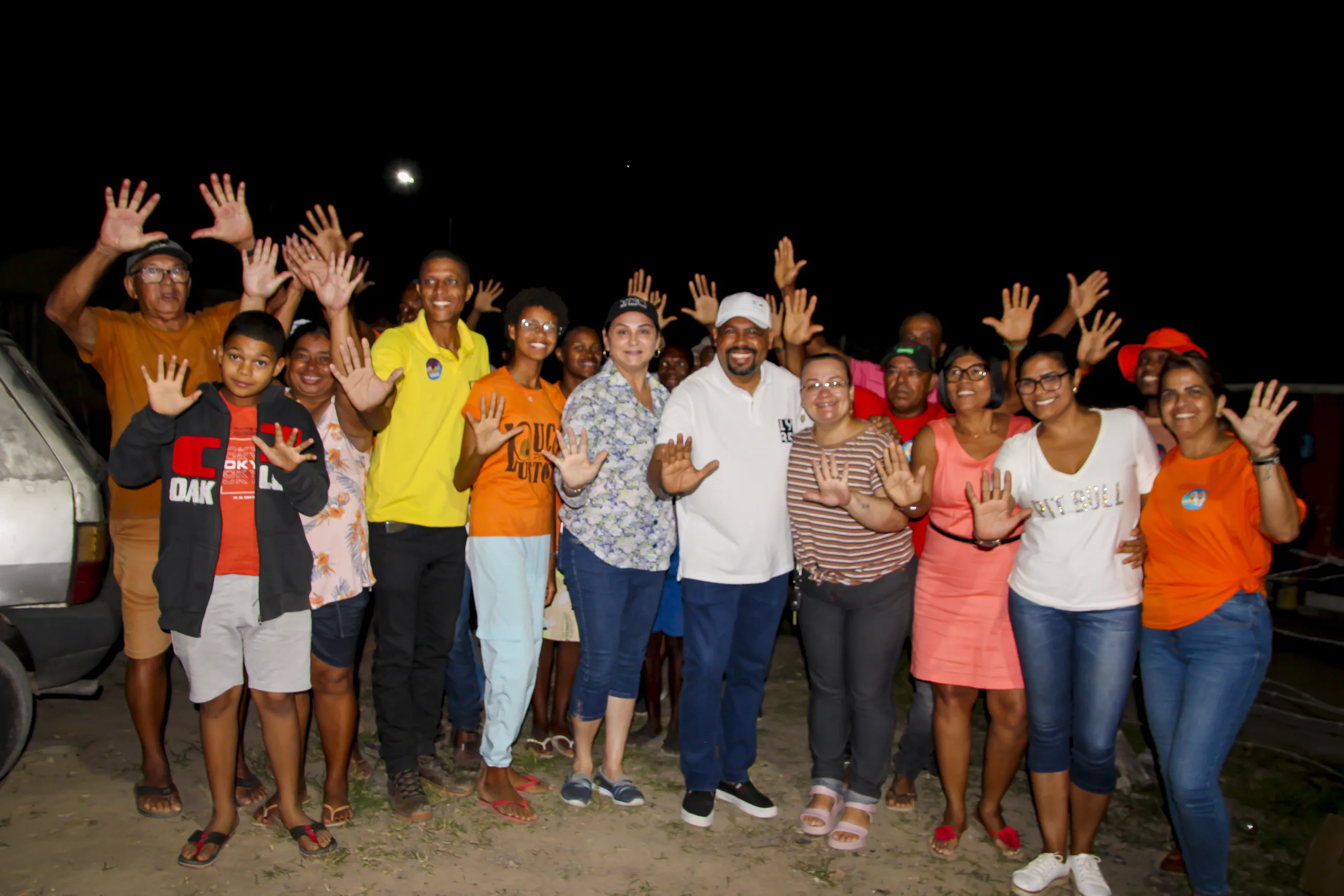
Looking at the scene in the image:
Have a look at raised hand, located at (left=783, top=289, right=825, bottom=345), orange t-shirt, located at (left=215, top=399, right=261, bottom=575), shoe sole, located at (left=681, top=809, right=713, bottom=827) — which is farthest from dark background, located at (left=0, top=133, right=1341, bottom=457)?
orange t-shirt, located at (left=215, top=399, right=261, bottom=575)

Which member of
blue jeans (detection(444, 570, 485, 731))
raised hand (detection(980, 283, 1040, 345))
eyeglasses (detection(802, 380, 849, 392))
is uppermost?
raised hand (detection(980, 283, 1040, 345))

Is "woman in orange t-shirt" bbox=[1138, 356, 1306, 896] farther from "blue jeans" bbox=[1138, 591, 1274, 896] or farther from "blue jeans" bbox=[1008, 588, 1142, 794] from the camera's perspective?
"blue jeans" bbox=[1008, 588, 1142, 794]

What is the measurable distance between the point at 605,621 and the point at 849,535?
45.9 inches

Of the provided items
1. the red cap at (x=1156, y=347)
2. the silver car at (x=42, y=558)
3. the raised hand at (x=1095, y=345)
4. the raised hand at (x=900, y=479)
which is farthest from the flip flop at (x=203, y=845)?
the red cap at (x=1156, y=347)

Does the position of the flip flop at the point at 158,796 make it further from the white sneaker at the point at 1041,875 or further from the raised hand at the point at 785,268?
the raised hand at the point at 785,268

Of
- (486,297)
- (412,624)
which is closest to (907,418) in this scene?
(412,624)

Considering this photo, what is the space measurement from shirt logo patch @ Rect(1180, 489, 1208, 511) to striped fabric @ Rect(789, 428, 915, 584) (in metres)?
1.08

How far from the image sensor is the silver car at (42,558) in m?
3.63

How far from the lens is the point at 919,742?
4.30 m

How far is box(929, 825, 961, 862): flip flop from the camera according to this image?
3.81 metres

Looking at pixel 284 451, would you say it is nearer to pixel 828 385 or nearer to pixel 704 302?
pixel 828 385

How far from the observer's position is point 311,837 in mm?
3582

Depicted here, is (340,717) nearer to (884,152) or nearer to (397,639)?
(397,639)

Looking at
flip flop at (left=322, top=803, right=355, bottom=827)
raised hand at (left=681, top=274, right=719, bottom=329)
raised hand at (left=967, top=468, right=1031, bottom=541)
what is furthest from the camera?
raised hand at (left=681, top=274, right=719, bottom=329)
